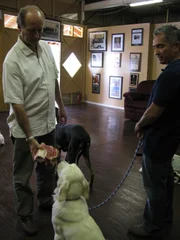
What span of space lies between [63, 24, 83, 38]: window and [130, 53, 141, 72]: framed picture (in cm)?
206

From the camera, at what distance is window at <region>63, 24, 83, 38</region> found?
830 centimetres

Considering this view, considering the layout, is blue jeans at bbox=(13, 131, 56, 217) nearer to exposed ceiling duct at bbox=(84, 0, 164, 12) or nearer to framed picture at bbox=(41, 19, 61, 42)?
framed picture at bbox=(41, 19, 61, 42)

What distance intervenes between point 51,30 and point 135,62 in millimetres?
2627

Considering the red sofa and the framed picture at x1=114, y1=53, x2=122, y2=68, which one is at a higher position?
the framed picture at x1=114, y1=53, x2=122, y2=68

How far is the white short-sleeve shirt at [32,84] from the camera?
1.80 meters

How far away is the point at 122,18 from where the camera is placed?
10.4 metres

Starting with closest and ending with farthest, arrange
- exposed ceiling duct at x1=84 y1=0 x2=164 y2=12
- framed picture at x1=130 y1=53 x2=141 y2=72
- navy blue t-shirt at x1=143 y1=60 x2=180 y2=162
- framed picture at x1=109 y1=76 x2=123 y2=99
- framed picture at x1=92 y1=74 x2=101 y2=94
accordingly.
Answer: navy blue t-shirt at x1=143 y1=60 x2=180 y2=162, exposed ceiling duct at x1=84 y1=0 x2=164 y2=12, framed picture at x1=130 y1=53 x2=141 y2=72, framed picture at x1=109 y1=76 x2=123 y2=99, framed picture at x1=92 y1=74 x2=101 y2=94

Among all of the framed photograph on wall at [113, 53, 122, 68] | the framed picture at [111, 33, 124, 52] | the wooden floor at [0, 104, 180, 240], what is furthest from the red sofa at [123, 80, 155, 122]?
the framed picture at [111, 33, 124, 52]

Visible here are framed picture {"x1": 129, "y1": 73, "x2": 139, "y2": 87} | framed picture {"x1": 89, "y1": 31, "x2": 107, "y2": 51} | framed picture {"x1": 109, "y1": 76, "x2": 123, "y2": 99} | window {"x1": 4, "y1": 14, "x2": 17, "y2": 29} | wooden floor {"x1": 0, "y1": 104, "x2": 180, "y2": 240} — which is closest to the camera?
wooden floor {"x1": 0, "y1": 104, "x2": 180, "y2": 240}

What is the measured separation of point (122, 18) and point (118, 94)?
3.77m

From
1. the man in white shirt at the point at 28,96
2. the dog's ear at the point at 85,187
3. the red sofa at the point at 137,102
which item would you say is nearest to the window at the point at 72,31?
the red sofa at the point at 137,102

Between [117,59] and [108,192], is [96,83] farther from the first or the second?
[108,192]

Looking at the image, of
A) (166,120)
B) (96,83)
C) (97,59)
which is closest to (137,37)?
(97,59)

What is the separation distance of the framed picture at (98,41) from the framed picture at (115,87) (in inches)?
40.1
